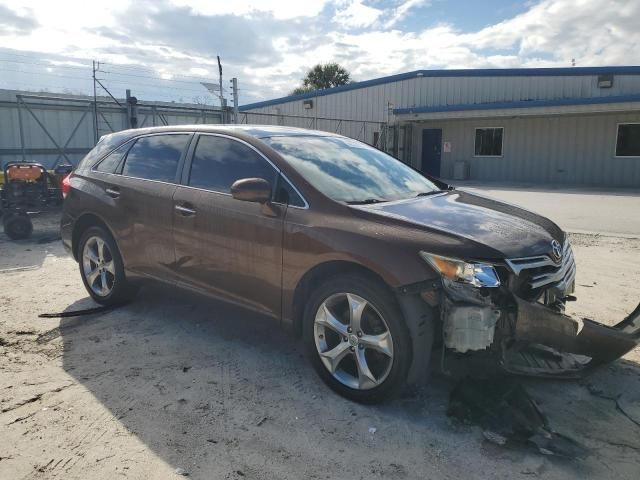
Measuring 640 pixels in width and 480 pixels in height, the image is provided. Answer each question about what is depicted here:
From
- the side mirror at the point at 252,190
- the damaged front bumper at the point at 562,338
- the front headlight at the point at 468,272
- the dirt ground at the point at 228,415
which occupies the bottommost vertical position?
the dirt ground at the point at 228,415

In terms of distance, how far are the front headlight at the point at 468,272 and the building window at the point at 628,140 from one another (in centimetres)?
1861

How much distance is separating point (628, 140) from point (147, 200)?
18948 millimetres

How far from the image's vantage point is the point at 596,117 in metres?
18.4

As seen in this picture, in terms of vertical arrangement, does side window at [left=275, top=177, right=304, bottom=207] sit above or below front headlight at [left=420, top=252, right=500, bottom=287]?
above

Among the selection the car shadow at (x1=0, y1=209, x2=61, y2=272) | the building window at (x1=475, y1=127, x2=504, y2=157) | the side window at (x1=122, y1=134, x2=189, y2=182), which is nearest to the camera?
the side window at (x1=122, y1=134, x2=189, y2=182)

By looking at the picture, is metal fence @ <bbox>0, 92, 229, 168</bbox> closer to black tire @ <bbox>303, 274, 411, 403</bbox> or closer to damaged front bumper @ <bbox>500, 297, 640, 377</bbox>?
black tire @ <bbox>303, 274, 411, 403</bbox>

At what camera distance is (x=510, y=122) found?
2011cm

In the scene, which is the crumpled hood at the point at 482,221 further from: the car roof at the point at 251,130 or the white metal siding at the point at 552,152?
the white metal siding at the point at 552,152

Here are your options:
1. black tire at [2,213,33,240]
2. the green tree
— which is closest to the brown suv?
black tire at [2,213,33,240]

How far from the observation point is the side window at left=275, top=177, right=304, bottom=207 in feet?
A: 11.0

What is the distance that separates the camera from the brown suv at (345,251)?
2.77 meters

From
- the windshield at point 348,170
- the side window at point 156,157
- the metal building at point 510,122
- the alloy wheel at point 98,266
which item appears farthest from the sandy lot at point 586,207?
the alloy wheel at point 98,266

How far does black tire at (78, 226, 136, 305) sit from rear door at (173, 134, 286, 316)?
0.88 metres

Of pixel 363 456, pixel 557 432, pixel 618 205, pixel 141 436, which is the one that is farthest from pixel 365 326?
pixel 618 205
